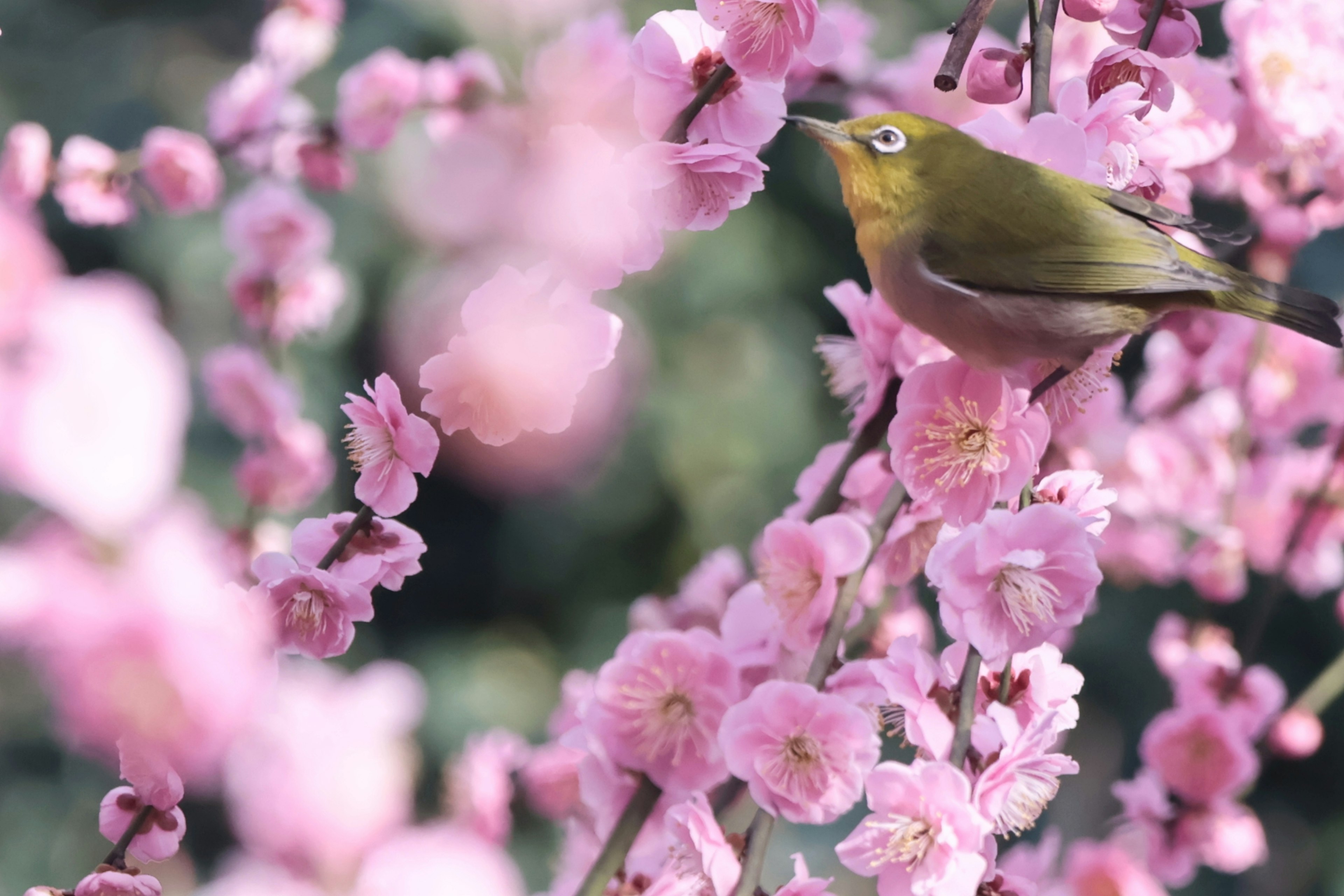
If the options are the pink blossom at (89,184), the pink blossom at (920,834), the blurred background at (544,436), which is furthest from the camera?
the blurred background at (544,436)

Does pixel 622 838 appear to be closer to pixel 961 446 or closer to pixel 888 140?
pixel 961 446

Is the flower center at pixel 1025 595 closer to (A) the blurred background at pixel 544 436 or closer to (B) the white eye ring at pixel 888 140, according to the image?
(B) the white eye ring at pixel 888 140

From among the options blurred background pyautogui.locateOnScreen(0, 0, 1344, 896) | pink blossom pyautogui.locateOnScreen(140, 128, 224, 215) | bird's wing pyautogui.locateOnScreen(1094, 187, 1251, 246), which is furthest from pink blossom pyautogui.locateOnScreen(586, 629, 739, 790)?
blurred background pyautogui.locateOnScreen(0, 0, 1344, 896)

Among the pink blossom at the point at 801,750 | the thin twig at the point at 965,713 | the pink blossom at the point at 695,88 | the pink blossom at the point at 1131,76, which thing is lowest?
the pink blossom at the point at 801,750

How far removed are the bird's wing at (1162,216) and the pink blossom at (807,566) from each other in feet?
0.76

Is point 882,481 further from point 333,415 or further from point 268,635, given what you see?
point 333,415

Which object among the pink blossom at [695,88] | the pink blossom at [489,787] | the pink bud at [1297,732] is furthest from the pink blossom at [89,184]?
the pink bud at [1297,732]

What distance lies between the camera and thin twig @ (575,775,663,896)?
524 mm

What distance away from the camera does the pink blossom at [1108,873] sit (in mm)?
1027

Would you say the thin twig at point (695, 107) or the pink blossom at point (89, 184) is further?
the pink blossom at point (89, 184)

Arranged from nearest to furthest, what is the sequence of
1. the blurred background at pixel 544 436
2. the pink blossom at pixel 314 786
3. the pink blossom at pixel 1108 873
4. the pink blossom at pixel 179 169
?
the pink blossom at pixel 314 786 < the pink blossom at pixel 1108 873 < the pink blossom at pixel 179 169 < the blurred background at pixel 544 436

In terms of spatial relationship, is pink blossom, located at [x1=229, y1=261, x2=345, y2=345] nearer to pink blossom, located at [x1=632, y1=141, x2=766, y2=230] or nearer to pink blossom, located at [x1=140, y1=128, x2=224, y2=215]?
pink blossom, located at [x1=140, y1=128, x2=224, y2=215]

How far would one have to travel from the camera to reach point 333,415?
2.11 m

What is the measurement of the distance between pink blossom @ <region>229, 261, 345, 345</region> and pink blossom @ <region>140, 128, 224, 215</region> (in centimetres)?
11
